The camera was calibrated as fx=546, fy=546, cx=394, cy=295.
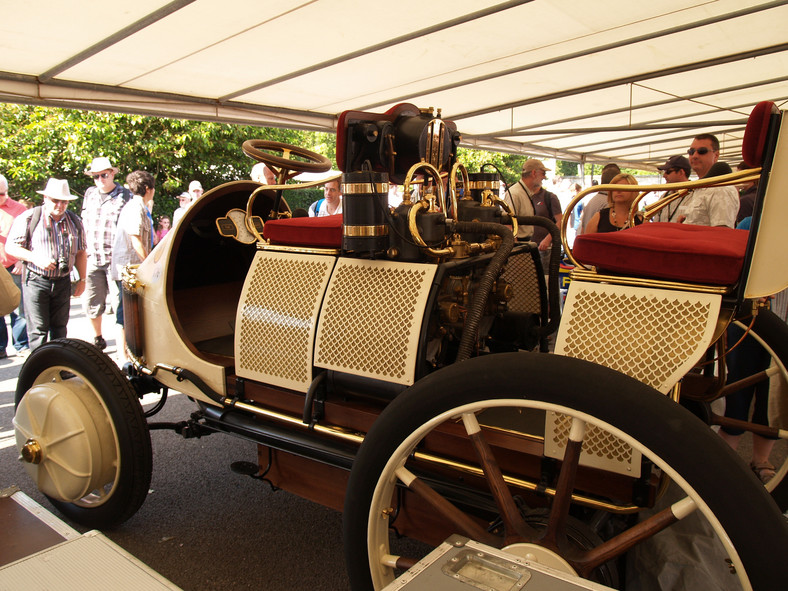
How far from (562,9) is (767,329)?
2704 millimetres

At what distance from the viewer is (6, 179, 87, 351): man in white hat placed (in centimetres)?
416

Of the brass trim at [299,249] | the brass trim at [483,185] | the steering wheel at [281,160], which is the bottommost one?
the brass trim at [299,249]

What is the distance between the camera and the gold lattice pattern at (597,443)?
126cm

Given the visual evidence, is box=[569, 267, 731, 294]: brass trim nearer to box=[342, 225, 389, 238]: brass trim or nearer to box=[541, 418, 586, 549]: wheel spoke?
box=[541, 418, 586, 549]: wheel spoke

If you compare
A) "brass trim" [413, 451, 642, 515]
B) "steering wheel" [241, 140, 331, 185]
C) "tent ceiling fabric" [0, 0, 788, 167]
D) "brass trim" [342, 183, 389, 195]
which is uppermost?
"tent ceiling fabric" [0, 0, 788, 167]

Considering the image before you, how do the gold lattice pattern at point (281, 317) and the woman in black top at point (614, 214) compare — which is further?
the woman in black top at point (614, 214)

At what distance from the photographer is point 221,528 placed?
2268 mm

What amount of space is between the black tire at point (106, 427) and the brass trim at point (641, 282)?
165 centimetres

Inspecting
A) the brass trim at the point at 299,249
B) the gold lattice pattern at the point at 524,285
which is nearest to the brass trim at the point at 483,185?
the gold lattice pattern at the point at 524,285

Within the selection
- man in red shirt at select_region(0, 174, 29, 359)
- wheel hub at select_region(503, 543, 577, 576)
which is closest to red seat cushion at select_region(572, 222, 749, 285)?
wheel hub at select_region(503, 543, 577, 576)

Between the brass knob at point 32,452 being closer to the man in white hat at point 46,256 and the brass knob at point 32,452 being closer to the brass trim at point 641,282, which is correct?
the brass trim at point 641,282

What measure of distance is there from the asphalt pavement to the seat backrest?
1.61m

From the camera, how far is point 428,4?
357 cm

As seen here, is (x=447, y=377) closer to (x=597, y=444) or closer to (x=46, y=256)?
(x=597, y=444)
